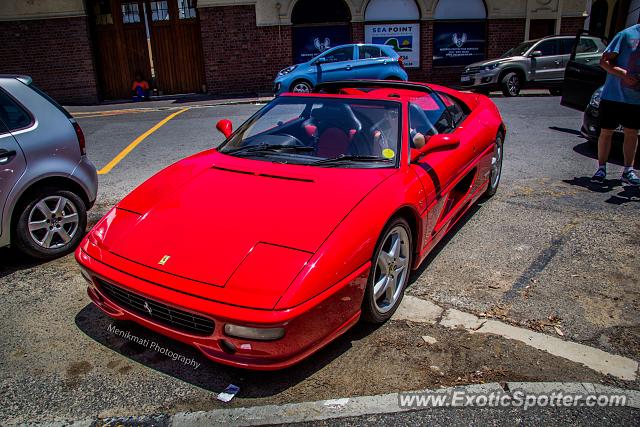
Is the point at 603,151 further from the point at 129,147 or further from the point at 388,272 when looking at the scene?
the point at 129,147

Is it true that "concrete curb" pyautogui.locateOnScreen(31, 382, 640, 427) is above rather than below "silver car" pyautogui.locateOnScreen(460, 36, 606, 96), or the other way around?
below

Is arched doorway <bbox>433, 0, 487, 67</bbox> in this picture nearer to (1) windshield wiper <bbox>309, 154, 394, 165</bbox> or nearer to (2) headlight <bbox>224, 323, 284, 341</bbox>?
(1) windshield wiper <bbox>309, 154, 394, 165</bbox>

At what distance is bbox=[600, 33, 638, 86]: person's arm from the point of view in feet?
17.7

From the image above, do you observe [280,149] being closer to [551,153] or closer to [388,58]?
[551,153]

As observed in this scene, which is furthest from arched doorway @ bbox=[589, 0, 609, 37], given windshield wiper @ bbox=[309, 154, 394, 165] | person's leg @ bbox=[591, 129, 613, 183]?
windshield wiper @ bbox=[309, 154, 394, 165]

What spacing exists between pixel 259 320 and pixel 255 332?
9 centimetres

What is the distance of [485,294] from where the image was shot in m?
3.69

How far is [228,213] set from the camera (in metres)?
3.08

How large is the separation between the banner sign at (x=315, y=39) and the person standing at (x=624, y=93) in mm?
13740

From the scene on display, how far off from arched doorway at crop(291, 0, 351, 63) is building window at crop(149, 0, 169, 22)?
14.4ft

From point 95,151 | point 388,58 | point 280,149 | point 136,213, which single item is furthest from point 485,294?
point 388,58

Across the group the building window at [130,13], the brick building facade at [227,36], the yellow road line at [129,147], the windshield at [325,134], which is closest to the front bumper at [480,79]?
the brick building facade at [227,36]

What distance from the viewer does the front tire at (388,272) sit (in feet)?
10.1

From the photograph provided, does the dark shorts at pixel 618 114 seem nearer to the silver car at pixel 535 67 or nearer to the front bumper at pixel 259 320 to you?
the front bumper at pixel 259 320
